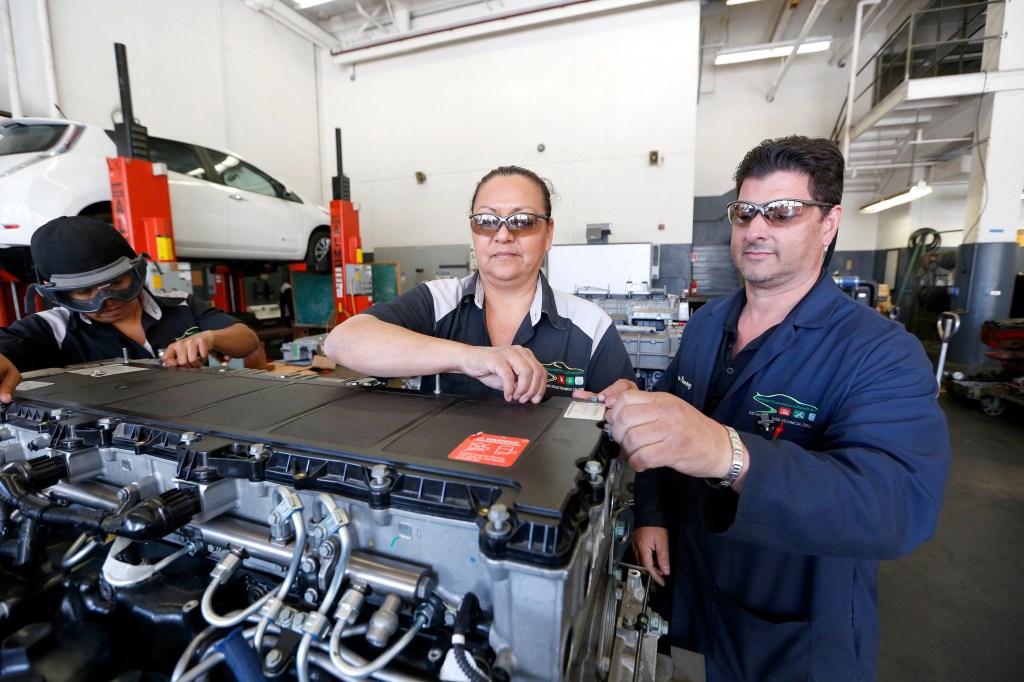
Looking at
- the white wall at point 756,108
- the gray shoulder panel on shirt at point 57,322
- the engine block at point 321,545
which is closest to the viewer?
the engine block at point 321,545

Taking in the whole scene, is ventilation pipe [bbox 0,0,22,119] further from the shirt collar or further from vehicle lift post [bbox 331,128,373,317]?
the shirt collar

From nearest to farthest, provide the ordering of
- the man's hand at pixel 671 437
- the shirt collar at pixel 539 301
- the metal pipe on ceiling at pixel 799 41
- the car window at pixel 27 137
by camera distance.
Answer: the man's hand at pixel 671 437
the shirt collar at pixel 539 301
the car window at pixel 27 137
the metal pipe on ceiling at pixel 799 41

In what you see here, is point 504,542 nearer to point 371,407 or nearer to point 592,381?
point 371,407

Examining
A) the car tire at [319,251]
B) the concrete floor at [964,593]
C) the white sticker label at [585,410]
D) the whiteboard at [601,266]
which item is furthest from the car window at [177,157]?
the concrete floor at [964,593]

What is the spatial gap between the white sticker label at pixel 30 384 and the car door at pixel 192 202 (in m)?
2.95

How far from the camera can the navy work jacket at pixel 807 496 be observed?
26.8 inches

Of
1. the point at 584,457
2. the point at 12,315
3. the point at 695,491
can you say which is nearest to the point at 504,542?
the point at 584,457

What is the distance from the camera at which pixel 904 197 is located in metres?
7.28

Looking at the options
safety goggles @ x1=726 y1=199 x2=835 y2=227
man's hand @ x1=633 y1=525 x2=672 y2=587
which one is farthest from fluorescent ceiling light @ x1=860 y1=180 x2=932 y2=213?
man's hand @ x1=633 y1=525 x2=672 y2=587

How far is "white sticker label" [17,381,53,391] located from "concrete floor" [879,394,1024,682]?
8.89ft

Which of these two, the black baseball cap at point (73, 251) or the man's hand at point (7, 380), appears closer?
the man's hand at point (7, 380)

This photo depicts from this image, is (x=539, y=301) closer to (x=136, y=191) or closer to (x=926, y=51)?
(x=136, y=191)

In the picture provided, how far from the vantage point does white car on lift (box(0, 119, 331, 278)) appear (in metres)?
2.71

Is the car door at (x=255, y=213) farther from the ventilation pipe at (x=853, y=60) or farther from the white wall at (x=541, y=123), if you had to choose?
the ventilation pipe at (x=853, y=60)
